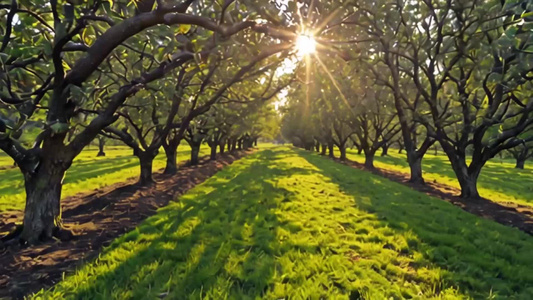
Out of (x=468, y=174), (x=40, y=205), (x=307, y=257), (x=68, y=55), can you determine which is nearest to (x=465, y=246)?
(x=307, y=257)

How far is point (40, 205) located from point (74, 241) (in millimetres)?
1163

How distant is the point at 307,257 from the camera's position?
5.84 meters

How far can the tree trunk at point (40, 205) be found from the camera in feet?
22.4

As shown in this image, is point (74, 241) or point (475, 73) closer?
point (74, 241)

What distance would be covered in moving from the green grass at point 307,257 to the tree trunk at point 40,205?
1.87 m

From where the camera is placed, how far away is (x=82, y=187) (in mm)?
17188

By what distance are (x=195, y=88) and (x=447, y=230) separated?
50.6ft

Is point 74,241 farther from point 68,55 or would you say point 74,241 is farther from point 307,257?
point 68,55

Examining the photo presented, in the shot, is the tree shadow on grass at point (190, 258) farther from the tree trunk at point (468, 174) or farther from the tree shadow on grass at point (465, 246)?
the tree trunk at point (468, 174)

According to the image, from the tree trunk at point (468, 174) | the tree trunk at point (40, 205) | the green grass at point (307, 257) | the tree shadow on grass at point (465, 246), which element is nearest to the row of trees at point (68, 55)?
the tree trunk at point (40, 205)

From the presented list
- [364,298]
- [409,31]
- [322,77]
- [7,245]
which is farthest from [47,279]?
[409,31]

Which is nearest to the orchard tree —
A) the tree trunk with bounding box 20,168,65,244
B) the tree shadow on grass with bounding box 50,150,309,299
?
the tree shadow on grass with bounding box 50,150,309,299

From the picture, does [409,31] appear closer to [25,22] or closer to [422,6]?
[422,6]

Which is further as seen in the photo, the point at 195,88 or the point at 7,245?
the point at 195,88
